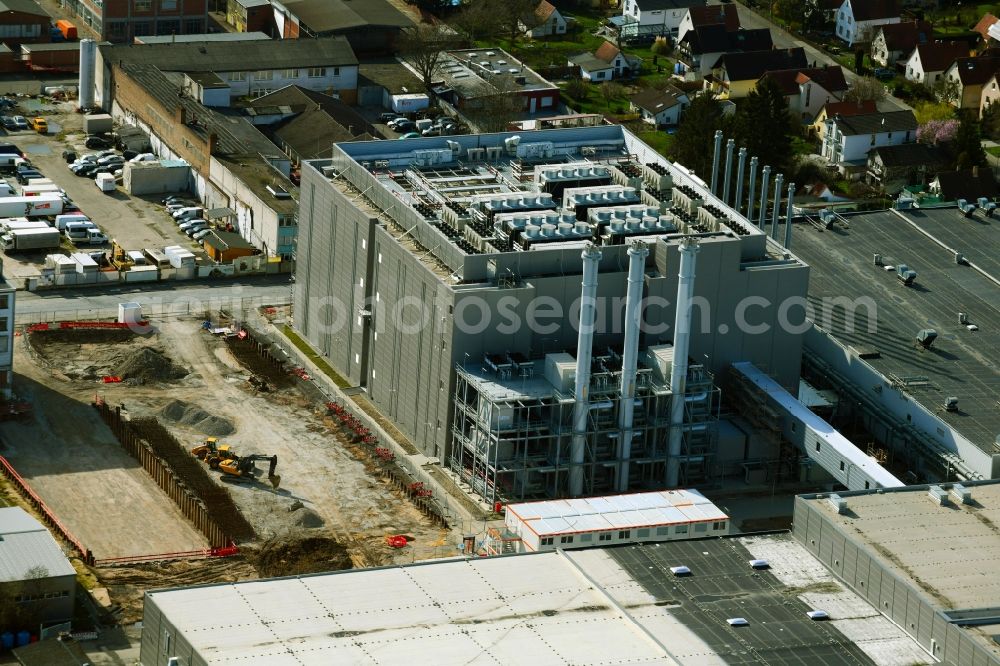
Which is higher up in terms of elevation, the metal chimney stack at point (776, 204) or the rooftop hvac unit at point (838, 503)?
the metal chimney stack at point (776, 204)

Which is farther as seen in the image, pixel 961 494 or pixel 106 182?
pixel 106 182

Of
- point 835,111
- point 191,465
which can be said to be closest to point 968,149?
point 835,111

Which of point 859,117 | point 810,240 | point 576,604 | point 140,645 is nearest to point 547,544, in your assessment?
point 576,604

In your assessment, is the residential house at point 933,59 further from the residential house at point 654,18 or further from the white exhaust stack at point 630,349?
the white exhaust stack at point 630,349

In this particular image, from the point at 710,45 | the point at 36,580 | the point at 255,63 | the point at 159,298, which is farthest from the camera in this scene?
the point at 710,45

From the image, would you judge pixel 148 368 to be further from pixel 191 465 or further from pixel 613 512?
pixel 613 512

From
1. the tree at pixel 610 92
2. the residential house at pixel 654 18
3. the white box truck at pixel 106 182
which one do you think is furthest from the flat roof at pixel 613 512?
the residential house at pixel 654 18

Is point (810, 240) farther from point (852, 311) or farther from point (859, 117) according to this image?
point (859, 117)
